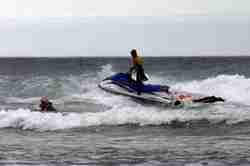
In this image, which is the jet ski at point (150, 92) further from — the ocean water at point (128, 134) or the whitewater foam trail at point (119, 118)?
the whitewater foam trail at point (119, 118)

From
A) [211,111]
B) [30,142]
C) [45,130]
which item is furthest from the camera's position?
[211,111]

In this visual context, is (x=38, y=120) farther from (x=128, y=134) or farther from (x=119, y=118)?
(x=128, y=134)

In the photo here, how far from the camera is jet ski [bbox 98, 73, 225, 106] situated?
17859 mm

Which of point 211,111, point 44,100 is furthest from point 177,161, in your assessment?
point 44,100

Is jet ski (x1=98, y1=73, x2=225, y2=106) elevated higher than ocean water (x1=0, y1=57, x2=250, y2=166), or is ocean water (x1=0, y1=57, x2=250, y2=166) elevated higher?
jet ski (x1=98, y1=73, x2=225, y2=106)

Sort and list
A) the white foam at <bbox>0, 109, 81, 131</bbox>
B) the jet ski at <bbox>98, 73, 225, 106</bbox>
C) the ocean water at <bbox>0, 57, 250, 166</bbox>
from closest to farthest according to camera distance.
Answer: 1. the ocean water at <bbox>0, 57, 250, 166</bbox>
2. the white foam at <bbox>0, 109, 81, 131</bbox>
3. the jet ski at <bbox>98, 73, 225, 106</bbox>

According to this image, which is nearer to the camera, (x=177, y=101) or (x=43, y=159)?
(x=43, y=159)

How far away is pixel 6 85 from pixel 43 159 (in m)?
21.9

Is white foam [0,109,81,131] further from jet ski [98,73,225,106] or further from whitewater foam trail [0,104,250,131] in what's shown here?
jet ski [98,73,225,106]

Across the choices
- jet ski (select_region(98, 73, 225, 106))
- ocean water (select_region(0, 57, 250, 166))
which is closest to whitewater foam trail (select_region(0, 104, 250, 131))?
ocean water (select_region(0, 57, 250, 166))

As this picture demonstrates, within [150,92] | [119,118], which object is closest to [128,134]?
[119,118]

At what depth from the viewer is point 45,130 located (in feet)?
51.1

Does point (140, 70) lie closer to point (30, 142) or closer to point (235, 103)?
point (235, 103)

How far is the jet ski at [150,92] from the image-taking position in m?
17.9
